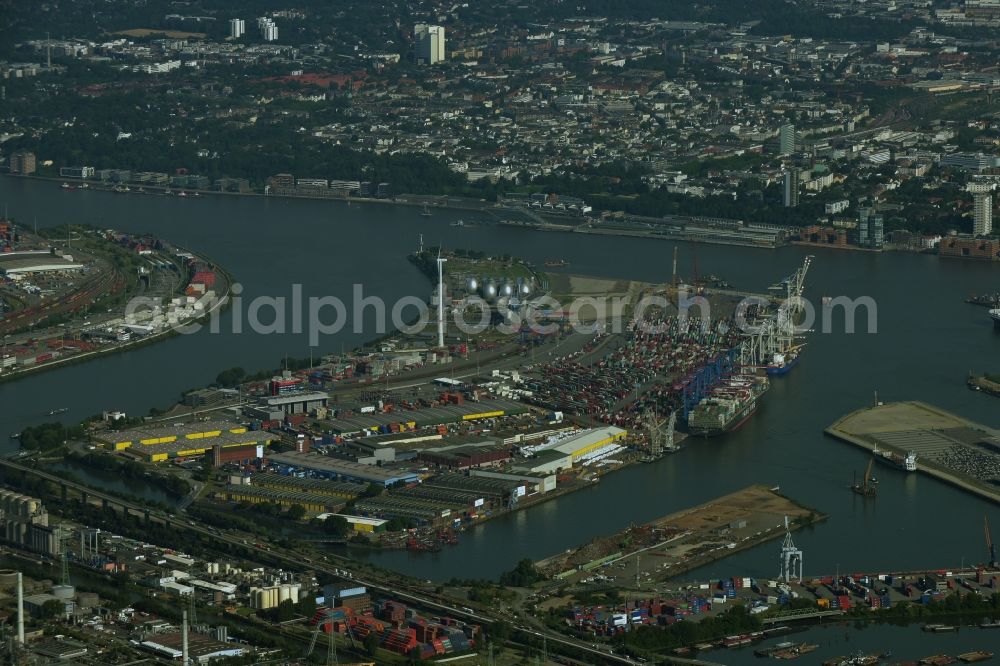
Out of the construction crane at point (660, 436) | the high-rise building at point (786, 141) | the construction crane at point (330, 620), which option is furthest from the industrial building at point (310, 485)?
the high-rise building at point (786, 141)

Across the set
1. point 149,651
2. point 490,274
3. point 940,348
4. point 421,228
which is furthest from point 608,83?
point 149,651

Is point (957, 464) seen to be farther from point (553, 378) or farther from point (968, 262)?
point (968, 262)

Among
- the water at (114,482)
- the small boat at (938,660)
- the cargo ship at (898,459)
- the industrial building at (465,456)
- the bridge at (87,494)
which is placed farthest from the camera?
the industrial building at (465,456)

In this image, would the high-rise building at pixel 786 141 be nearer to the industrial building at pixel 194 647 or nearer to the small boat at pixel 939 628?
the small boat at pixel 939 628

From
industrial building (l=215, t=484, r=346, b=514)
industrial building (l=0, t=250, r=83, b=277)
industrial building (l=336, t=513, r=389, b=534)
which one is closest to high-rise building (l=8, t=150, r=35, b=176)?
industrial building (l=0, t=250, r=83, b=277)


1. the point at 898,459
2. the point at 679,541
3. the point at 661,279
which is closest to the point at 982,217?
the point at 661,279

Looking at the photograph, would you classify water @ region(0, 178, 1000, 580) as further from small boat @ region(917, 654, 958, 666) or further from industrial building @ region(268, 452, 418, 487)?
small boat @ region(917, 654, 958, 666)

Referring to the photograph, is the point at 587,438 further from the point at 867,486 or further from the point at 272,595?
the point at 272,595
